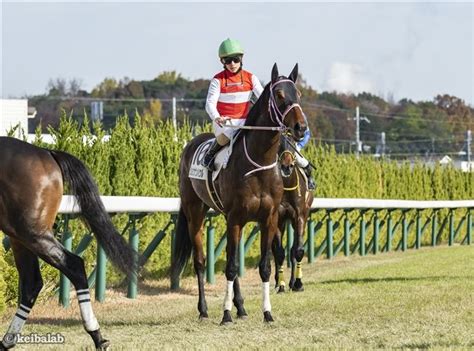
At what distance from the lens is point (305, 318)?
9359 millimetres

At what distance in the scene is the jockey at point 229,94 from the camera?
988 cm

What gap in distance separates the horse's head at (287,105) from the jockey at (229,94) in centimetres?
63

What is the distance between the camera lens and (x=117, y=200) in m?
11.4

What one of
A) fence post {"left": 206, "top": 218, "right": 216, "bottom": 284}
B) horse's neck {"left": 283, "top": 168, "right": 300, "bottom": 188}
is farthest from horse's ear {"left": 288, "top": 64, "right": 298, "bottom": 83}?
fence post {"left": 206, "top": 218, "right": 216, "bottom": 284}

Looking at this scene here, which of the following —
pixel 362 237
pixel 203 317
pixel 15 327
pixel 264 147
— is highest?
pixel 264 147

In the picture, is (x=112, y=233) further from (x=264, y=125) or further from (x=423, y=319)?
(x=423, y=319)

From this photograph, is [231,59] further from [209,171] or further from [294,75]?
[209,171]

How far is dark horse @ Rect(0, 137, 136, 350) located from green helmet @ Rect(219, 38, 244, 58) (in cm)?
256

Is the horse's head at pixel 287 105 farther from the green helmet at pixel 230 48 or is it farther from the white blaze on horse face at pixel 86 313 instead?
the white blaze on horse face at pixel 86 313

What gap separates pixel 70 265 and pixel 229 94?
319 centimetres

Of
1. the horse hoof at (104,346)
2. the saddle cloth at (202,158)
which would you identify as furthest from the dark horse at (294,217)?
the horse hoof at (104,346)

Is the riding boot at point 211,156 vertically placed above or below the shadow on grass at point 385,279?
above

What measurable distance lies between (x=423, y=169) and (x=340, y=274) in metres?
18.0

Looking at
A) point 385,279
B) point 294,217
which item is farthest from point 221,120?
point 385,279
